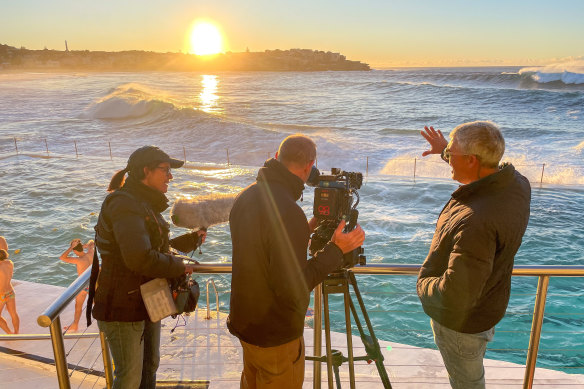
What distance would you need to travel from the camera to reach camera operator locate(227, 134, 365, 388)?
5.98 ft

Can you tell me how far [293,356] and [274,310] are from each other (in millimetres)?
292

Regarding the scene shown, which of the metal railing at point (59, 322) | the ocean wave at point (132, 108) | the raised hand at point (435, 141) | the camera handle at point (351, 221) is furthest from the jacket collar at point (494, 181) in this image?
the ocean wave at point (132, 108)

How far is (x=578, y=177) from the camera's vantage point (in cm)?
2211

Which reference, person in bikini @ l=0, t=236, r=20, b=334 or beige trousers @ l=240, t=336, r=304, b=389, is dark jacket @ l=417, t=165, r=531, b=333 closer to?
beige trousers @ l=240, t=336, r=304, b=389

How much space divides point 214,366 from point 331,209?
2436 millimetres

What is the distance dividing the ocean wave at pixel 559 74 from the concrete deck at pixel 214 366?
6355cm

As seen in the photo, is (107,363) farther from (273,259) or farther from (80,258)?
(80,258)

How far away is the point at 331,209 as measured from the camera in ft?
6.66

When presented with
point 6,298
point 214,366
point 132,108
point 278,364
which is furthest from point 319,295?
point 132,108

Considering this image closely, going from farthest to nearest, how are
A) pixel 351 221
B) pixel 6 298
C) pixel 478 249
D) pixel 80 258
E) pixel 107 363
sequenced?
pixel 80 258 < pixel 6 298 < pixel 107 363 < pixel 351 221 < pixel 478 249

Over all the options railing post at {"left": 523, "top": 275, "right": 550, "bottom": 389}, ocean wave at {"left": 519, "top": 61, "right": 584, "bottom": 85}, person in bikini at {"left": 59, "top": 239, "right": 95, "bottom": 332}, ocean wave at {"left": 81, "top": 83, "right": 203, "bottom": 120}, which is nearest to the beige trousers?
railing post at {"left": 523, "top": 275, "right": 550, "bottom": 389}

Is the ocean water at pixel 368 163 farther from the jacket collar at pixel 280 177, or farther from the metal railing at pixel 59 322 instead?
the metal railing at pixel 59 322

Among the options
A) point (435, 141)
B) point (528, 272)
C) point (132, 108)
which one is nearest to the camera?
point (528, 272)

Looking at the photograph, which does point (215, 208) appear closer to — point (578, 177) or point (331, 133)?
point (578, 177)
